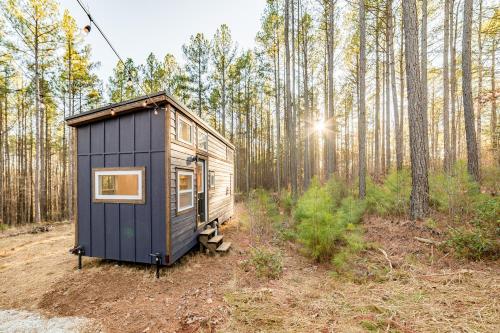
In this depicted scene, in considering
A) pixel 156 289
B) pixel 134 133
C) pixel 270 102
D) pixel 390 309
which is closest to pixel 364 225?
pixel 390 309

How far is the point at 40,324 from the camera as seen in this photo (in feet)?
9.53

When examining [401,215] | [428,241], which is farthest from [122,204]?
[401,215]

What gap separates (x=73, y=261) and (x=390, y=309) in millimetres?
6512

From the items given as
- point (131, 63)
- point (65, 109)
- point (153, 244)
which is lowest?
point (153, 244)

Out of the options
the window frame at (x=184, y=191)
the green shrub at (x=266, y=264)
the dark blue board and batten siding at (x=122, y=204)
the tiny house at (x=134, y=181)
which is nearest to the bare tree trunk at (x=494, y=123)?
the green shrub at (x=266, y=264)

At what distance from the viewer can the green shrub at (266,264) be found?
13.4 feet

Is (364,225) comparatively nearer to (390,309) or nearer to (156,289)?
(390,309)

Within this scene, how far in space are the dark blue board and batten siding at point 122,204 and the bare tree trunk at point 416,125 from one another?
243 inches

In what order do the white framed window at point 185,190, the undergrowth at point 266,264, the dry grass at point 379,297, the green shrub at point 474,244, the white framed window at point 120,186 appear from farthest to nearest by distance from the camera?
the white framed window at point 185,190 < the white framed window at point 120,186 < the undergrowth at point 266,264 < the green shrub at point 474,244 < the dry grass at point 379,297

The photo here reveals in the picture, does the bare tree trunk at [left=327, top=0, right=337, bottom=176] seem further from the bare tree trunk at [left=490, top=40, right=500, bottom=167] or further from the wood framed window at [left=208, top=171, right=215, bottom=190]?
the wood framed window at [left=208, top=171, right=215, bottom=190]

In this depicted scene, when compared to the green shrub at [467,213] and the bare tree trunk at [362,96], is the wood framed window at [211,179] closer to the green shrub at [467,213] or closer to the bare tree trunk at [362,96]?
the bare tree trunk at [362,96]

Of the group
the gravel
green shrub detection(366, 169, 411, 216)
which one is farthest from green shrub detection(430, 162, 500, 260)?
the gravel

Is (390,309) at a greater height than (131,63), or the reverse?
(131,63)

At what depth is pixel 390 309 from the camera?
262 centimetres
